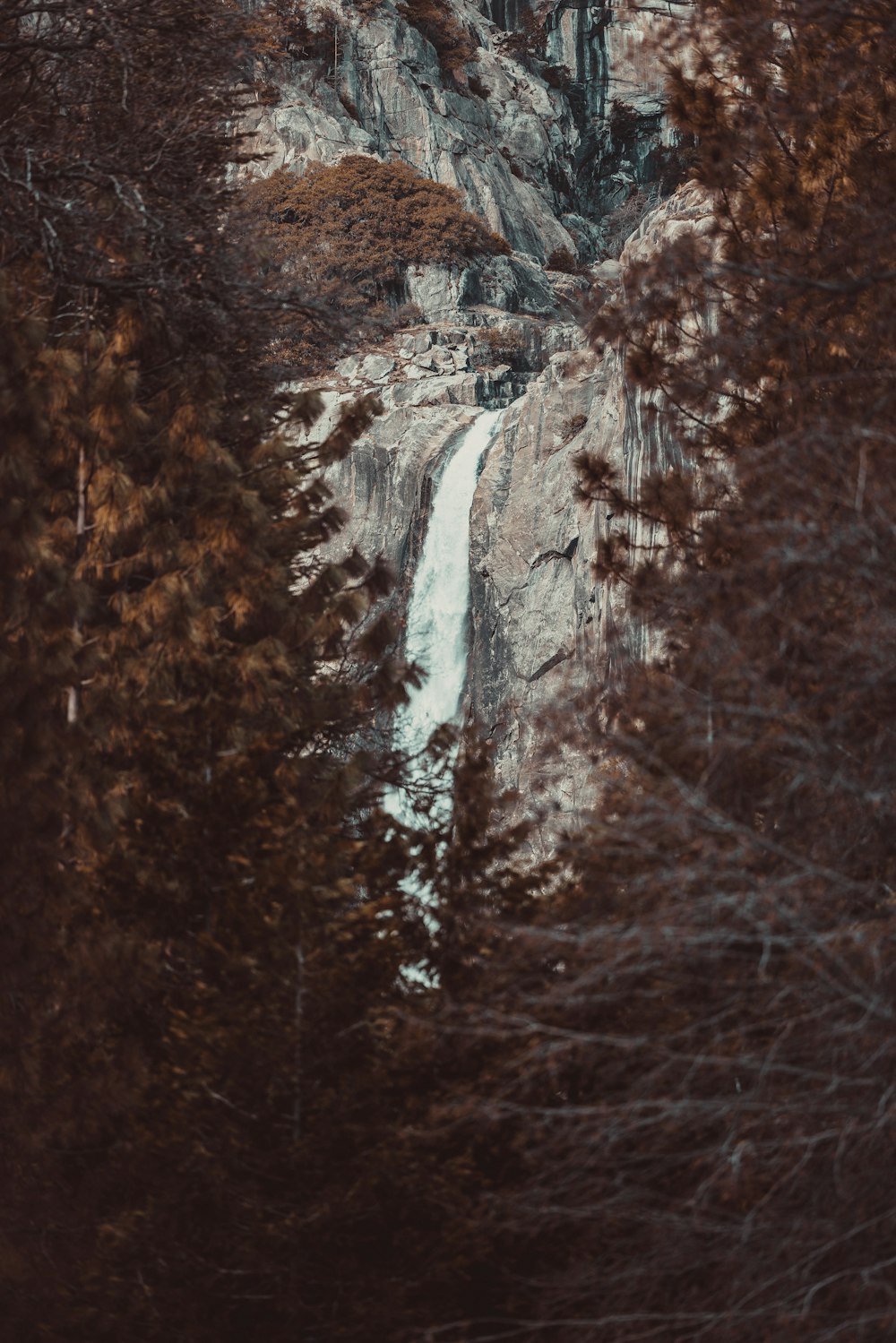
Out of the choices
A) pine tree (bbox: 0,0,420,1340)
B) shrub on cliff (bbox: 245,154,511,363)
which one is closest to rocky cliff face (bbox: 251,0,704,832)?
shrub on cliff (bbox: 245,154,511,363)

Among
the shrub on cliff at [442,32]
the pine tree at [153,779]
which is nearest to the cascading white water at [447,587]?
the pine tree at [153,779]

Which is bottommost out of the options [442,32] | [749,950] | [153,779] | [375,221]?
[749,950]

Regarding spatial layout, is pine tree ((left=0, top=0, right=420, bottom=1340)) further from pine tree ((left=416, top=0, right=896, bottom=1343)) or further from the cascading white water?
the cascading white water

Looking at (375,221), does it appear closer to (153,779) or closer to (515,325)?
(515,325)

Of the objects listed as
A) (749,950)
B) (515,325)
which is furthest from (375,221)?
(749,950)

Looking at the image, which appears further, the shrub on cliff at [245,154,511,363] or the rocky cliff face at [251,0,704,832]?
the shrub on cliff at [245,154,511,363]
